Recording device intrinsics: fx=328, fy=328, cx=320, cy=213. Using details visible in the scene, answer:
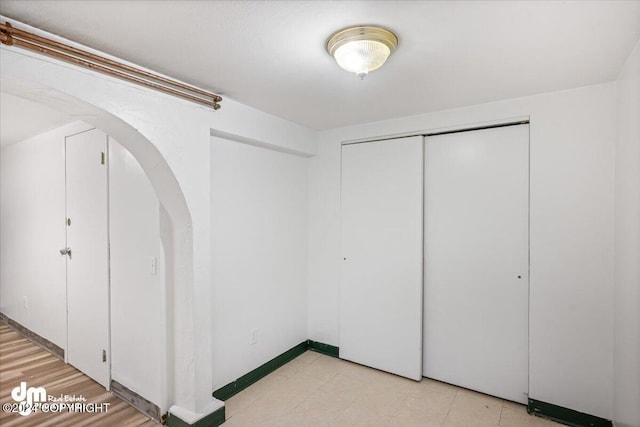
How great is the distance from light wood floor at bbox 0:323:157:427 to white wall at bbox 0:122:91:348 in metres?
0.19

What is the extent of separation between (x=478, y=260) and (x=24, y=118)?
13.3 ft

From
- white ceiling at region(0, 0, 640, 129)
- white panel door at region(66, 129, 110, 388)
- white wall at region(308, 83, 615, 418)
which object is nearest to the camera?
white ceiling at region(0, 0, 640, 129)

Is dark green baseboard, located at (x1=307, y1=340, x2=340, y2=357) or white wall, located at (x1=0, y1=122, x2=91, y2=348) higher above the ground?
white wall, located at (x1=0, y1=122, x2=91, y2=348)

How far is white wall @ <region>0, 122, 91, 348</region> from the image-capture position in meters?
3.20

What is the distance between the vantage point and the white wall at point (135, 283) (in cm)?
225

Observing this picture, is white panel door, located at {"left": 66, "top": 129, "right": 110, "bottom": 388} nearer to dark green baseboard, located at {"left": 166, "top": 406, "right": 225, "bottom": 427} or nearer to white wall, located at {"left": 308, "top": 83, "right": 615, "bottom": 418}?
dark green baseboard, located at {"left": 166, "top": 406, "right": 225, "bottom": 427}

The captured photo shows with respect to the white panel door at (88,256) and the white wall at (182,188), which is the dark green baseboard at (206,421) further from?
the white panel door at (88,256)

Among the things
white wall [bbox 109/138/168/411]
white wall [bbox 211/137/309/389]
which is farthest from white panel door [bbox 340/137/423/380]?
white wall [bbox 109/138/168/411]

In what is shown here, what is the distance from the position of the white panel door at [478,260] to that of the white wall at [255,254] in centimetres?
127

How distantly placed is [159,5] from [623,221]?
2644 millimetres

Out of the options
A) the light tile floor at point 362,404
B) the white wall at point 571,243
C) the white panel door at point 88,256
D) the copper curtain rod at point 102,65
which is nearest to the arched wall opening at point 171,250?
the copper curtain rod at point 102,65

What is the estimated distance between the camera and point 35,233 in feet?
11.7

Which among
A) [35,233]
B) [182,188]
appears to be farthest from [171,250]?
[35,233]

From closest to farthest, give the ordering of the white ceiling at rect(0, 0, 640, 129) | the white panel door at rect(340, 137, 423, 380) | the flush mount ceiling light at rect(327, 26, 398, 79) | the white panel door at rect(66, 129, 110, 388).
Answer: the white ceiling at rect(0, 0, 640, 129) < the flush mount ceiling light at rect(327, 26, 398, 79) < the white panel door at rect(66, 129, 110, 388) < the white panel door at rect(340, 137, 423, 380)
